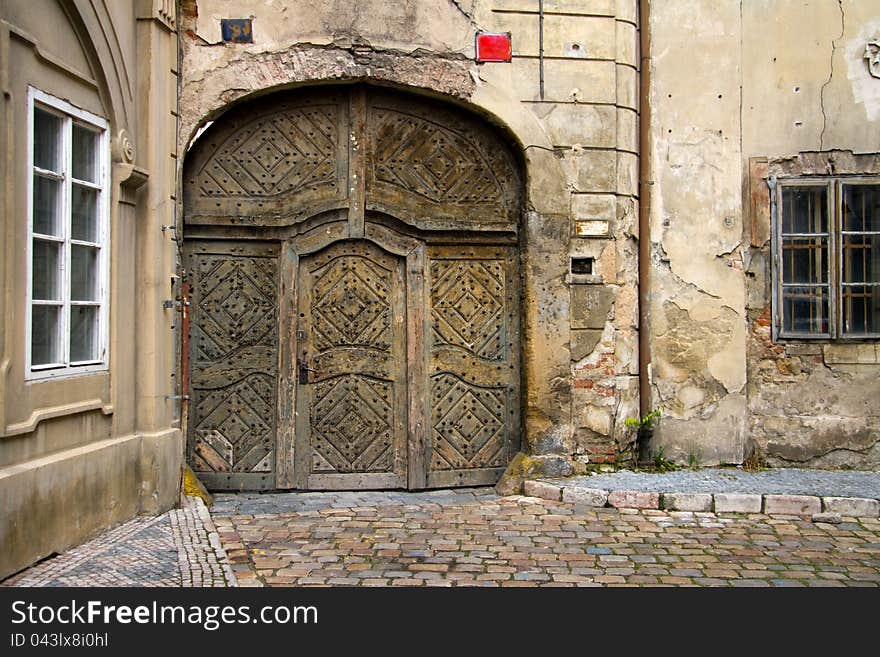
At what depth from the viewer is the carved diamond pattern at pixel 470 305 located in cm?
782

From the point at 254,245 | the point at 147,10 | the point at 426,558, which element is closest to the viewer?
the point at 426,558

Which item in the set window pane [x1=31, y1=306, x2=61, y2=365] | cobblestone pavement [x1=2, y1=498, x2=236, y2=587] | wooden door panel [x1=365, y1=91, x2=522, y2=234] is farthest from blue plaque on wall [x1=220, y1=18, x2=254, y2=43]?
cobblestone pavement [x1=2, y1=498, x2=236, y2=587]

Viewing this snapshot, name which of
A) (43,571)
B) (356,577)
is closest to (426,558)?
(356,577)

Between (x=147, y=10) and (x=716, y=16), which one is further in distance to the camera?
(x=716, y=16)

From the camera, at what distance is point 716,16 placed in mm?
8047

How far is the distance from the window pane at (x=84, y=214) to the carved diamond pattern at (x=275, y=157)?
4.95 feet

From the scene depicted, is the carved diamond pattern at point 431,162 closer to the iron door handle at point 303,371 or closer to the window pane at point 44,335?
the iron door handle at point 303,371

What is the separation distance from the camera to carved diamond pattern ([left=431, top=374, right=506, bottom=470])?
25.6ft

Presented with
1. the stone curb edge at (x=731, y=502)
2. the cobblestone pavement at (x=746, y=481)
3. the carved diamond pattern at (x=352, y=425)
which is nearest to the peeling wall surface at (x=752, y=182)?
the cobblestone pavement at (x=746, y=481)

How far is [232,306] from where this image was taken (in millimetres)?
7586

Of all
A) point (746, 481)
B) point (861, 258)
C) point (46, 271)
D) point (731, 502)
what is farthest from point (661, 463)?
point (46, 271)

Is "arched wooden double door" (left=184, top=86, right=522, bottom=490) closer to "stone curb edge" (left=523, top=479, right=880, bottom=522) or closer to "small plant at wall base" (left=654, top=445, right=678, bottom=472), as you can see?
"stone curb edge" (left=523, top=479, right=880, bottom=522)

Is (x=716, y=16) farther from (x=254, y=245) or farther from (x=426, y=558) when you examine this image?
(x=426, y=558)

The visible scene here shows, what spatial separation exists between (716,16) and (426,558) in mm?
5437
